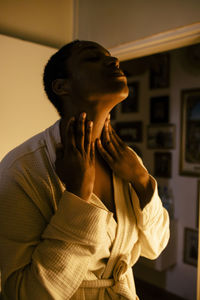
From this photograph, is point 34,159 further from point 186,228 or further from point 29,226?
point 186,228

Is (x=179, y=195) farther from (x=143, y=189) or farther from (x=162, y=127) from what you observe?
(x=143, y=189)

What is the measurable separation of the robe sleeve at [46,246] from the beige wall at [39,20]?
46.8 inches

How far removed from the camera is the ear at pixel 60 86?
92cm

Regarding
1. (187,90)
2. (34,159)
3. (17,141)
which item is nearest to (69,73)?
(34,159)

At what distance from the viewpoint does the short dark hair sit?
934 millimetres

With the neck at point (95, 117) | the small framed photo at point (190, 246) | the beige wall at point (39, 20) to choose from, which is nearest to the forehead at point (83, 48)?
the neck at point (95, 117)

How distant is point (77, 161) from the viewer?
2.55 feet

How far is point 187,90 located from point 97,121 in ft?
6.80

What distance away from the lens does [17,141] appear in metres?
1.56

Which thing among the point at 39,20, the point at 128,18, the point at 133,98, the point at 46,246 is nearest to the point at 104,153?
the point at 46,246

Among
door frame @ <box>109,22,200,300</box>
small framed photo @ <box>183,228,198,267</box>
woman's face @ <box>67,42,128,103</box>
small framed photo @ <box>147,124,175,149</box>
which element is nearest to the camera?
woman's face @ <box>67,42,128,103</box>

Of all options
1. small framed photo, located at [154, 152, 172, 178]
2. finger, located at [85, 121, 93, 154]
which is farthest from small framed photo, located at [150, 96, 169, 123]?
finger, located at [85, 121, 93, 154]

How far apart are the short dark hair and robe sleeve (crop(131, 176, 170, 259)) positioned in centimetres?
44

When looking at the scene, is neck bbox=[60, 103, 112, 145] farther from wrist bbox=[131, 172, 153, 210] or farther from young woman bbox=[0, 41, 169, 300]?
wrist bbox=[131, 172, 153, 210]
